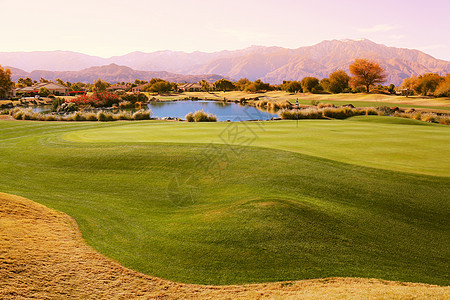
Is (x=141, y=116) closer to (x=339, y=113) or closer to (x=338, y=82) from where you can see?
(x=339, y=113)

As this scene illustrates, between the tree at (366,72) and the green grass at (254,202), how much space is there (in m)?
65.8

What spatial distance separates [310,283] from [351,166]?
18.0ft

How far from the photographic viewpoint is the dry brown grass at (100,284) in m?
3.29

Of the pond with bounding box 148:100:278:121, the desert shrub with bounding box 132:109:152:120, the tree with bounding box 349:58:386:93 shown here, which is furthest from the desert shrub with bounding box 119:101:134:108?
the tree with bounding box 349:58:386:93

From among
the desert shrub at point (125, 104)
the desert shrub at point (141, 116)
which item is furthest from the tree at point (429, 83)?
the desert shrub at point (125, 104)

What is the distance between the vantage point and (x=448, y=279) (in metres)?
4.38

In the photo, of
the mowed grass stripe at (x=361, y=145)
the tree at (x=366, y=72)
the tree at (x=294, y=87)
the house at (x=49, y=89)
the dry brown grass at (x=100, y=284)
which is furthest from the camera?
the house at (x=49, y=89)

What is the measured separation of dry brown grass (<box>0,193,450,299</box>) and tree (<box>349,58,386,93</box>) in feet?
249

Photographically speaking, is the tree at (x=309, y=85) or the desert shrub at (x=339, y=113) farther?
the tree at (x=309, y=85)

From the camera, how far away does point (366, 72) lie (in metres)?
70.8

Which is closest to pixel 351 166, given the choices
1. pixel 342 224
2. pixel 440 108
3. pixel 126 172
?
pixel 342 224

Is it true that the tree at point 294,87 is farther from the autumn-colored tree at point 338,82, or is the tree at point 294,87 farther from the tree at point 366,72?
the tree at point 366,72

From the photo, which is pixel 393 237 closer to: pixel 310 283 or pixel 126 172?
pixel 310 283

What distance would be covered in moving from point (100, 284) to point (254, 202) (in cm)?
339
